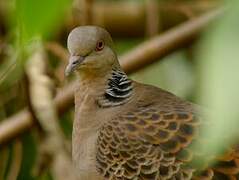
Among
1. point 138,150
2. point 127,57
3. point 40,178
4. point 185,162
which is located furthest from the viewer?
point 127,57

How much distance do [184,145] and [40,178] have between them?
0.83m

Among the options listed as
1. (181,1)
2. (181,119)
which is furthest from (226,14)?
(181,1)

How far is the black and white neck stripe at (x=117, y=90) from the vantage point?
246 centimetres

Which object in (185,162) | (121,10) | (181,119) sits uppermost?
(121,10)

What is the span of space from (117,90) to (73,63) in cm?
43

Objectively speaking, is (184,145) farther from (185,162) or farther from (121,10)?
(121,10)

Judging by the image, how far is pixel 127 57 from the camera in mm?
2936

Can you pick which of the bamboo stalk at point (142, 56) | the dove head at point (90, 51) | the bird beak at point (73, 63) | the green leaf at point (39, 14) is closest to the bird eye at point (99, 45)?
the dove head at point (90, 51)

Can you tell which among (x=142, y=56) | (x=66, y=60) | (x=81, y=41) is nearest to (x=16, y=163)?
(x=66, y=60)

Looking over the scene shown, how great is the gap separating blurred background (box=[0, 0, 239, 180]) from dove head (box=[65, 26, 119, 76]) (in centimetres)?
11

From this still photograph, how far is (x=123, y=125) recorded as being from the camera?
88.3 inches

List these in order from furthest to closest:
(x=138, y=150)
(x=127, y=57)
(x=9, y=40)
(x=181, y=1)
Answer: (x=181, y=1)
(x=9, y=40)
(x=127, y=57)
(x=138, y=150)

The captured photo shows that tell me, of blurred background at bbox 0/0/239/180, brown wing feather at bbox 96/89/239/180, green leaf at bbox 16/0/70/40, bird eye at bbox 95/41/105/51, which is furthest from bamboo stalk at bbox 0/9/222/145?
green leaf at bbox 16/0/70/40

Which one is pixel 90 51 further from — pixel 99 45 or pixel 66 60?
pixel 66 60
